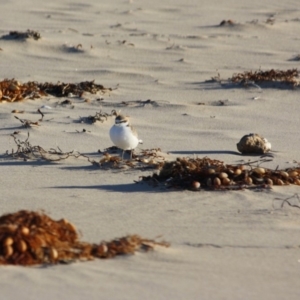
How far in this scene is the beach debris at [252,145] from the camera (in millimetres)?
5520

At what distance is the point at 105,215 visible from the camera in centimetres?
419

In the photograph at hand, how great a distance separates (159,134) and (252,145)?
86 centimetres

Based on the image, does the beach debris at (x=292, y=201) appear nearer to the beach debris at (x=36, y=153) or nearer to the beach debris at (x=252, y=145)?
the beach debris at (x=252, y=145)

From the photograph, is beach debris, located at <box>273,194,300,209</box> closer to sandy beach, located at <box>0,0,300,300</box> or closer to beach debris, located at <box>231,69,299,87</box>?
sandy beach, located at <box>0,0,300,300</box>

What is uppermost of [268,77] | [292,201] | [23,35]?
[23,35]

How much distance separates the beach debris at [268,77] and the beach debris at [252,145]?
224 cm

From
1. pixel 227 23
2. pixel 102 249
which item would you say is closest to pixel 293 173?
pixel 102 249

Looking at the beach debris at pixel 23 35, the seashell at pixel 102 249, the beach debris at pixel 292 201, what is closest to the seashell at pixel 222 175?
the beach debris at pixel 292 201

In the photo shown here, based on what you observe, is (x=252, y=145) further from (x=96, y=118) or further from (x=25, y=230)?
(x=25, y=230)

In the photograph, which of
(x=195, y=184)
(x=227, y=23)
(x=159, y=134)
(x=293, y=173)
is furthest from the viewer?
(x=227, y=23)

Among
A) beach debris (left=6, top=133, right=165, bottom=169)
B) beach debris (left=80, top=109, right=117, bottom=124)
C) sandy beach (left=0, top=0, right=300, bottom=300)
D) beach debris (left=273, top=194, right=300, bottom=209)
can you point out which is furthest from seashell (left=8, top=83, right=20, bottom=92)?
beach debris (left=273, top=194, right=300, bottom=209)

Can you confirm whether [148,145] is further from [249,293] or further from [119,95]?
[249,293]

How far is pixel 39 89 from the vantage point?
23.9ft

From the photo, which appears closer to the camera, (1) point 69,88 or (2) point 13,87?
(2) point 13,87
